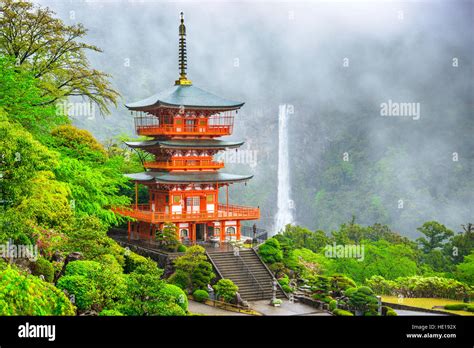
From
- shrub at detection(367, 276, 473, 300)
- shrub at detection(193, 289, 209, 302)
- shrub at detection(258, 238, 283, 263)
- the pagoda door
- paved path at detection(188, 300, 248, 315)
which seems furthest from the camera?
the pagoda door

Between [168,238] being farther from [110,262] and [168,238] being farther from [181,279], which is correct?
[110,262]

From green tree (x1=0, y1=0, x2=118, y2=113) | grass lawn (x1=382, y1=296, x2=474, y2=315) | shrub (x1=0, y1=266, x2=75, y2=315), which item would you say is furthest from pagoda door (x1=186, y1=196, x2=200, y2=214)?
shrub (x1=0, y1=266, x2=75, y2=315)

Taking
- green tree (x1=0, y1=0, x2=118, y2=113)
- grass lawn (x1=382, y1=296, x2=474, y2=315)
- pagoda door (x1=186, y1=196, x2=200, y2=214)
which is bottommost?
grass lawn (x1=382, y1=296, x2=474, y2=315)

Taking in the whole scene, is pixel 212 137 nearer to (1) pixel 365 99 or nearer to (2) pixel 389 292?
(2) pixel 389 292

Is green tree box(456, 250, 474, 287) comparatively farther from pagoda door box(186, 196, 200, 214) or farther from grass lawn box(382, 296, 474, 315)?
pagoda door box(186, 196, 200, 214)

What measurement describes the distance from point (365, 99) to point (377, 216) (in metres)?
22.2

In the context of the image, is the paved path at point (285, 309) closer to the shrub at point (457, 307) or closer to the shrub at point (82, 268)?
the shrub at point (457, 307)

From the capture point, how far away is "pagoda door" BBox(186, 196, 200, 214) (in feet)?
78.2

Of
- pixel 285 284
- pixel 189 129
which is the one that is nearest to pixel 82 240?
pixel 285 284

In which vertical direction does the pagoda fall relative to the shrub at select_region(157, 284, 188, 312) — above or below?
above

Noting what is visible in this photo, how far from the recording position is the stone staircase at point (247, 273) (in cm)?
1948

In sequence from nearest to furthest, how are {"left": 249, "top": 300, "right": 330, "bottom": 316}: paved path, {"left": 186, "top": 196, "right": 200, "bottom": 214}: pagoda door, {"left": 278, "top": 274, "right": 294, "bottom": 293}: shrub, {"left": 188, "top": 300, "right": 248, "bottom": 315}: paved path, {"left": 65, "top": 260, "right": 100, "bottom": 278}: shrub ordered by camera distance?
{"left": 65, "top": 260, "right": 100, "bottom": 278}: shrub → {"left": 188, "top": 300, "right": 248, "bottom": 315}: paved path → {"left": 249, "top": 300, "right": 330, "bottom": 316}: paved path → {"left": 278, "top": 274, "right": 294, "bottom": 293}: shrub → {"left": 186, "top": 196, "right": 200, "bottom": 214}: pagoda door

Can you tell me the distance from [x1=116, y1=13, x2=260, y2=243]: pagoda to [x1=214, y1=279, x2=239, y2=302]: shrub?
4748mm
